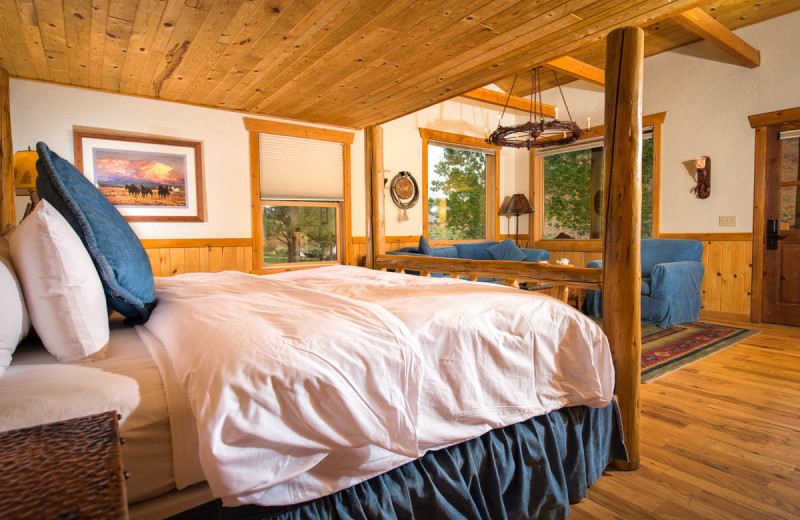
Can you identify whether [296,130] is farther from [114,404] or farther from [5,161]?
[114,404]

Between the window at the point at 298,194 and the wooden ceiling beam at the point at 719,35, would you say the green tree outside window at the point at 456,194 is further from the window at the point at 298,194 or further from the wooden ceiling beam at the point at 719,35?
the wooden ceiling beam at the point at 719,35

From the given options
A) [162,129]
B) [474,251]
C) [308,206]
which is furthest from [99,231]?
[474,251]

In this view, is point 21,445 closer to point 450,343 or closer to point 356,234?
point 450,343

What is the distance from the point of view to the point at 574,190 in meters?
6.63

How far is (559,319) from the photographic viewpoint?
5.30 feet

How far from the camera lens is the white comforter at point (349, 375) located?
0.94 metres

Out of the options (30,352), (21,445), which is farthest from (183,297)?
(21,445)

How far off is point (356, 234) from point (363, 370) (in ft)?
13.9

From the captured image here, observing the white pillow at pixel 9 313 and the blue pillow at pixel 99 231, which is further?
the blue pillow at pixel 99 231

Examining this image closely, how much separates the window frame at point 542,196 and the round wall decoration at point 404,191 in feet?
7.16

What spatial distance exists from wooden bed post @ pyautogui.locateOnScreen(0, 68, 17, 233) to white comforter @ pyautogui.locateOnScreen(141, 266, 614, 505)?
2335 millimetres

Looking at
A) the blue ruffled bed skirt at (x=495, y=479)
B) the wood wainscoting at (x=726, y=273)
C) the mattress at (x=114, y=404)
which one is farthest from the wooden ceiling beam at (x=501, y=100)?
the mattress at (x=114, y=404)

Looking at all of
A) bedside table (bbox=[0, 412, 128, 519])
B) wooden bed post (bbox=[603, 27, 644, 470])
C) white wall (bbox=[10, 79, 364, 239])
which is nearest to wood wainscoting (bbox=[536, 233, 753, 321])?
wooden bed post (bbox=[603, 27, 644, 470])

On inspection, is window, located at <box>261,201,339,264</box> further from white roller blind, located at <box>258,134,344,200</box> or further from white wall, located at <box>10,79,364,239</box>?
white wall, located at <box>10,79,364,239</box>
